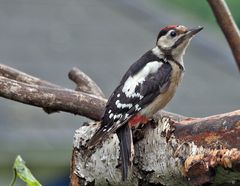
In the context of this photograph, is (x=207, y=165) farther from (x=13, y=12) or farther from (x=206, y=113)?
(x=13, y=12)

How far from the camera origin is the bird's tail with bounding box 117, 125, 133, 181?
10.7 ft

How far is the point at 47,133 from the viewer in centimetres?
863

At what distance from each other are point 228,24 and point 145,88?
Result: 1.51ft

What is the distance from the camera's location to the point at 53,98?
3.86 meters

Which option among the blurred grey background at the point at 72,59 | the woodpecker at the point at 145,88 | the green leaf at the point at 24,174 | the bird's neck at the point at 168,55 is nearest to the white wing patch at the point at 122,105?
the woodpecker at the point at 145,88

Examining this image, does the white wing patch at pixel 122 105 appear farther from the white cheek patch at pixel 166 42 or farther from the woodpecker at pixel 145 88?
the white cheek patch at pixel 166 42

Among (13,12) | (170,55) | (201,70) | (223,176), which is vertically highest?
(13,12)

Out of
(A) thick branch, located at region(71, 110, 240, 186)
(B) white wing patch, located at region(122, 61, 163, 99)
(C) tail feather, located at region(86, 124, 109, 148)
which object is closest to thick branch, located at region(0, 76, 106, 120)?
(B) white wing patch, located at region(122, 61, 163, 99)

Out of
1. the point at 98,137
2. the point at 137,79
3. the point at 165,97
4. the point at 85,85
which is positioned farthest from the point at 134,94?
the point at 98,137

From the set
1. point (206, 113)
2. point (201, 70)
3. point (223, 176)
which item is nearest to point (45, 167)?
point (206, 113)

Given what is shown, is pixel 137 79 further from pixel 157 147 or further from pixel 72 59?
pixel 72 59

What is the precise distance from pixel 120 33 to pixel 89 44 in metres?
0.50

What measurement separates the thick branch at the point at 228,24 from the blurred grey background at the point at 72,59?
4440 millimetres

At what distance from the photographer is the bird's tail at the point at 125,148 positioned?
327cm
